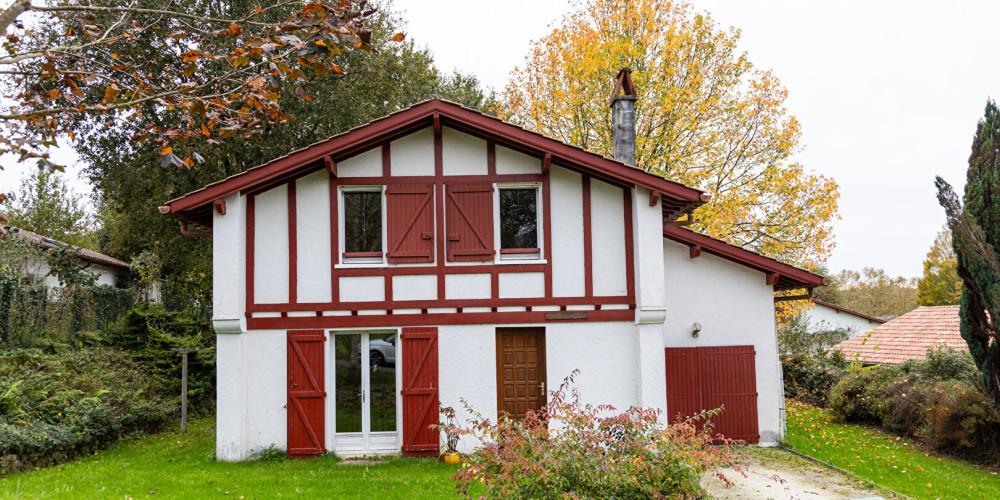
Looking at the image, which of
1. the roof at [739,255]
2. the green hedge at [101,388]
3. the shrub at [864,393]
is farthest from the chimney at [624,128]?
the green hedge at [101,388]

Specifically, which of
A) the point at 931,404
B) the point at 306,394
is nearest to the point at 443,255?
the point at 306,394

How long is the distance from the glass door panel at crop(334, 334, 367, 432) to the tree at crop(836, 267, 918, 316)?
124 feet

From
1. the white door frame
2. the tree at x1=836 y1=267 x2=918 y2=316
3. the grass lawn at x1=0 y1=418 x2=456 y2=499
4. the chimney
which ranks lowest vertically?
the grass lawn at x1=0 y1=418 x2=456 y2=499

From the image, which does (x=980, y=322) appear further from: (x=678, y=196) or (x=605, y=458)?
(x=605, y=458)

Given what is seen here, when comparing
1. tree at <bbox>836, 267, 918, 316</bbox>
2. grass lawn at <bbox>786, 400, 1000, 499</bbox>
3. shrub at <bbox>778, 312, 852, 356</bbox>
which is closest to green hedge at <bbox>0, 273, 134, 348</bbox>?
grass lawn at <bbox>786, 400, 1000, 499</bbox>

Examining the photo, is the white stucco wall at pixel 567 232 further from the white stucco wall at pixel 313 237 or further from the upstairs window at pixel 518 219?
the white stucco wall at pixel 313 237

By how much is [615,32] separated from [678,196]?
35.9 ft

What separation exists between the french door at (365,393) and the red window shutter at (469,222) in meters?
1.93

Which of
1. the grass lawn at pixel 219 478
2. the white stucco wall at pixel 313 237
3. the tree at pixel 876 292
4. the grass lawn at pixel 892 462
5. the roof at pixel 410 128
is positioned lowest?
the grass lawn at pixel 892 462

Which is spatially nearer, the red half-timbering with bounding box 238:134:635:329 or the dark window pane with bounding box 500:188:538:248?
the red half-timbering with bounding box 238:134:635:329

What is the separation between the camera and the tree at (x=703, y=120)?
18.7 metres

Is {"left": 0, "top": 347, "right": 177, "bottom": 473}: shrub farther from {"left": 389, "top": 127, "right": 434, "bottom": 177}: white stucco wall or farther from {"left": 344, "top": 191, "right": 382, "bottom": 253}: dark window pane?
{"left": 389, "top": 127, "right": 434, "bottom": 177}: white stucco wall

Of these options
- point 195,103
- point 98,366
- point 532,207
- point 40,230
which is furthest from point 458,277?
point 40,230

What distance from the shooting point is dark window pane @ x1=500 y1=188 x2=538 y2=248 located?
11.0 metres
